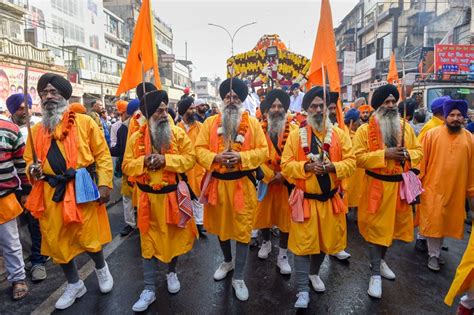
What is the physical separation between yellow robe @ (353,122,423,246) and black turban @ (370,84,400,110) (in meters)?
0.38

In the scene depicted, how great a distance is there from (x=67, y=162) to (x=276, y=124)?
2331 millimetres

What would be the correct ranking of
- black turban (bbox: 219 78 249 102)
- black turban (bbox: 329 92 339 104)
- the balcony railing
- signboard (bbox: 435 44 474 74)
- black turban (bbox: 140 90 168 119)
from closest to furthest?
black turban (bbox: 140 90 168 119), black turban (bbox: 219 78 249 102), black turban (bbox: 329 92 339 104), signboard (bbox: 435 44 474 74), the balcony railing

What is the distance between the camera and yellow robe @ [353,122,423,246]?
3.51m

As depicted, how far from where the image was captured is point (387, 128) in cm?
365

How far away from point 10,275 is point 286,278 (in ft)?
9.44

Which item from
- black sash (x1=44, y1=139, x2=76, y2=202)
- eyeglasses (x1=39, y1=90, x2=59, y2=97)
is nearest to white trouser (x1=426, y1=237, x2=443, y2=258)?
black sash (x1=44, y1=139, x2=76, y2=202)

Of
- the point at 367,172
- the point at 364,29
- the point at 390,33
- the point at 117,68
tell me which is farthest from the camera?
the point at 117,68

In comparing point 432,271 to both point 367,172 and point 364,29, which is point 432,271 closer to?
point 367,172

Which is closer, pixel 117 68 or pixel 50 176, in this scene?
pixel 50 176

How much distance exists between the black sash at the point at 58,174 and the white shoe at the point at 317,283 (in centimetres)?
256

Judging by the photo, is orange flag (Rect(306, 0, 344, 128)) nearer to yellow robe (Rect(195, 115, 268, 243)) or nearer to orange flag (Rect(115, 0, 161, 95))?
yellow robe (Rect(195, 115, 268, 243))

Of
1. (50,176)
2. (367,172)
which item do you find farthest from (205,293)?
(367,172)

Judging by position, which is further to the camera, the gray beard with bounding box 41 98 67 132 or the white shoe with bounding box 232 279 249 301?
the white shoe with bounding box 232 279 249 301

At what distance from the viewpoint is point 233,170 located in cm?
351
